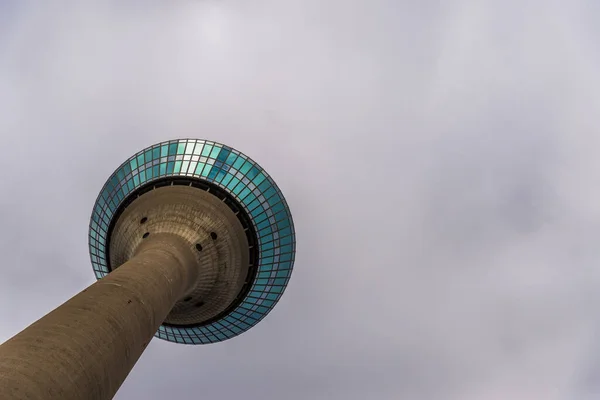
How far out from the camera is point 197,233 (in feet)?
88.2

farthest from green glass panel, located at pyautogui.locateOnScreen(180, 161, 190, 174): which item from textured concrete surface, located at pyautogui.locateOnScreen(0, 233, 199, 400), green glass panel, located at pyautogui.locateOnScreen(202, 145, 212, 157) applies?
textured concrete surface, located at pyautogui.locateOnScreen(0, 233, 199, 400)

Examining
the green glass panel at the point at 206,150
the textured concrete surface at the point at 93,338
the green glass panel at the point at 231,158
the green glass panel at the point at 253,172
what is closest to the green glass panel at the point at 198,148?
the green glass panel at the point at 206,150

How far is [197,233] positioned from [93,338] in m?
13.0

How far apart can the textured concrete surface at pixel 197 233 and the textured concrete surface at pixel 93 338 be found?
5.17 metres

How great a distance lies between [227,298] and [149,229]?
8394mm

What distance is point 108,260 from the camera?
32594mm

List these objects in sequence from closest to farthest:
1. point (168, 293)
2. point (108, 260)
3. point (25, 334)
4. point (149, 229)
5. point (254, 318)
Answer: point (25, 334), point (168, 293), point (149, 229), point (108, 260), point (254, 318)

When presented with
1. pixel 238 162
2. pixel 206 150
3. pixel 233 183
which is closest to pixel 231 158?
pixel 238 162

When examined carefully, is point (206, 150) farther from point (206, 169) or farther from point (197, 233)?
point (197, 233)

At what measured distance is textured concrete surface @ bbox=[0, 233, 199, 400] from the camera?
11.6 metres

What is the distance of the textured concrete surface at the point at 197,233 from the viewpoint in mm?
26875

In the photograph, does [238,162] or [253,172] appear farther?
[253,172]

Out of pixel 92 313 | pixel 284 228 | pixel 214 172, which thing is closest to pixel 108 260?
pixel 214 172

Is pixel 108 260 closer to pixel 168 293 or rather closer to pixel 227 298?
pixel 227 298
